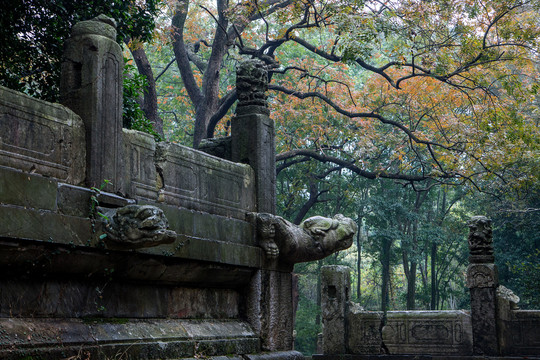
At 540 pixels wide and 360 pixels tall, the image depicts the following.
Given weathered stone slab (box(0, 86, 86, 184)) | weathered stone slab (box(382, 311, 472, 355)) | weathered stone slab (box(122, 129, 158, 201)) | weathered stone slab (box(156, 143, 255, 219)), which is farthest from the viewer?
weathered stone slab (box(382, 311, 472, 355))

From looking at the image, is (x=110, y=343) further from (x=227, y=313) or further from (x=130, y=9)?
(x=130, y=9)

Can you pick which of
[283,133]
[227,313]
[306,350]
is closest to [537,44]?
[283,133]

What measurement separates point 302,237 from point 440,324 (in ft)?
25.7

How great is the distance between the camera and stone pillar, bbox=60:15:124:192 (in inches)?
201

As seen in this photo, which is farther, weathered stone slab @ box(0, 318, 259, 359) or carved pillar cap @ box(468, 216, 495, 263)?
carved pillar cap @ box(468, 216, 495, 263)

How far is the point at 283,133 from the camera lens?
18500 millimetres

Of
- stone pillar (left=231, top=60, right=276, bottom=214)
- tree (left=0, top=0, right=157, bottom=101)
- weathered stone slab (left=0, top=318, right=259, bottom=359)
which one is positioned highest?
tree (left=0, top=0, right=157, bottom=101)

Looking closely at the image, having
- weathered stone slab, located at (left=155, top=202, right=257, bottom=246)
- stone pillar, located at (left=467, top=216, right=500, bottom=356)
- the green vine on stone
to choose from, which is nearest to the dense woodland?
stone pillar, located at (left=467, top=216, right=500, bottom=356)

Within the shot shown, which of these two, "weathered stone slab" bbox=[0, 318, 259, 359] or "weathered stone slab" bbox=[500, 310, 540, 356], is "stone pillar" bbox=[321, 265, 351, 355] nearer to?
"weathered stone slab" bbox=[500, 310, 540, 356]

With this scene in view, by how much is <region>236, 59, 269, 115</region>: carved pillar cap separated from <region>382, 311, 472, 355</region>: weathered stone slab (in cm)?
815

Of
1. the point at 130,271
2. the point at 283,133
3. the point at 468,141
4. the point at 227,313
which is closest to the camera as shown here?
the point at 130,271

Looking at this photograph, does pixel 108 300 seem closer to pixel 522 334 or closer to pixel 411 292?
pixel 522 334

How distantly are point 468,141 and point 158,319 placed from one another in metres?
10.4

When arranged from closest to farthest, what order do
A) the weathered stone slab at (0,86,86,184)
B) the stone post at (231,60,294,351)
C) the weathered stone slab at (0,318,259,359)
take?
1. the weathered stone slab at (0,318,259,359)
2. the weathered stone slab at (0,86,86,184)
3. the stone post at (231,60,294,351)
